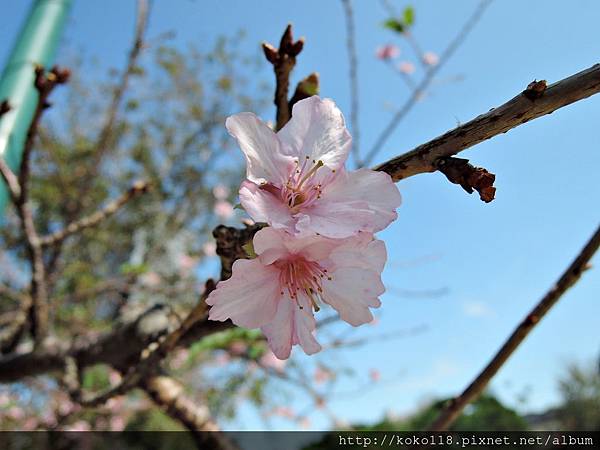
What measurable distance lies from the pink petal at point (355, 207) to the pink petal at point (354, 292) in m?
0.06

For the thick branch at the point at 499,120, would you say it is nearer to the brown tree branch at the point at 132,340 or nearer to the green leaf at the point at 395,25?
the brown tree branch at the point at 132,340

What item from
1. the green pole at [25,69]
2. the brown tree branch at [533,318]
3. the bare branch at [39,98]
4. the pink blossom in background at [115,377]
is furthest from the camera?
the green pole at [25,69]

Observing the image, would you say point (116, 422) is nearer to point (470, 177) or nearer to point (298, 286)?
point (298, 286)

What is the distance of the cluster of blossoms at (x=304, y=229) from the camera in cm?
41

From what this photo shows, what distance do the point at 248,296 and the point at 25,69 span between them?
124cm

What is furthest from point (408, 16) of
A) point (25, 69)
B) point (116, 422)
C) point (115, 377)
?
point (116, 422)

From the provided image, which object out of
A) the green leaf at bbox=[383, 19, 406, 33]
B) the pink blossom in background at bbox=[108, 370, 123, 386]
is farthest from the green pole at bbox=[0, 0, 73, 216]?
the green leaf at bbox=[383, 19, 406, 33]

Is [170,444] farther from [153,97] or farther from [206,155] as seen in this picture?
[153,97]

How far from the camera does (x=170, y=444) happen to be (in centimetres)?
436

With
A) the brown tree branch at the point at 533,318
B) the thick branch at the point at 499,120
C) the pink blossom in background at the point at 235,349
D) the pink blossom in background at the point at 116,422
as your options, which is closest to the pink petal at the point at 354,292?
the thick branch at the point at 499,120

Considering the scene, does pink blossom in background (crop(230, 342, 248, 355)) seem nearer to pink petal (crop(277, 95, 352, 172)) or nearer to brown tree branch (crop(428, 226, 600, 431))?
brown tree branch (crop(428, 226, 600, 431))

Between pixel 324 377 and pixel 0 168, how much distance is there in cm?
368

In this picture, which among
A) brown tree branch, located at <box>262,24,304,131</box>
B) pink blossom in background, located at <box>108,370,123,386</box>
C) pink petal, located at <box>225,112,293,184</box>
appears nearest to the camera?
pink petal, located at <box>225,112,293,184</box>

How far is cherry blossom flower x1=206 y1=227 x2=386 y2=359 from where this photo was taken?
0.42 m
